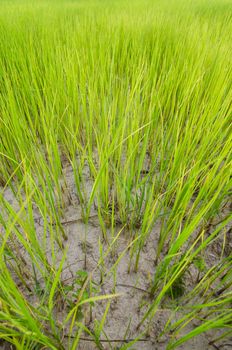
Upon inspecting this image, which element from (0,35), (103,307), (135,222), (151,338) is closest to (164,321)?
(151,338)

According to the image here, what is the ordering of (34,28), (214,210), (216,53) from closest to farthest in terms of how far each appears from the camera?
(214,210) < (216,53) < (34,28)

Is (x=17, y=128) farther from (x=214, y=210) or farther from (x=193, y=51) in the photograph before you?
(x=193, y=51)

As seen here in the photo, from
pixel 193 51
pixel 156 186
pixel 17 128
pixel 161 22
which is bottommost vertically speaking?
pixel 156 186

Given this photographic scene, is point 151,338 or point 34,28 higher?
point 34,28

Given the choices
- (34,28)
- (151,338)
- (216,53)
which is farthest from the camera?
(34,28)

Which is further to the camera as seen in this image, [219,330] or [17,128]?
[17,128]

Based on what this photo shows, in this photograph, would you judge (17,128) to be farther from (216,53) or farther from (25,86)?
(216,53)

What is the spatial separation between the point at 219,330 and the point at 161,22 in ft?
6.50

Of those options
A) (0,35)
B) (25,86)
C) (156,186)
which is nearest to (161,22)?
(0,35)

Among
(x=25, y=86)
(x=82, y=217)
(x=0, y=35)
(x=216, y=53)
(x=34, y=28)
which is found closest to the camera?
(x=82, y=217)

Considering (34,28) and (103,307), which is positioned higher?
(34,28)

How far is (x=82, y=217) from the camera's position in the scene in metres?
0.79

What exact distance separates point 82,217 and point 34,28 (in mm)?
1663

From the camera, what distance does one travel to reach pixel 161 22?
1842 mm
